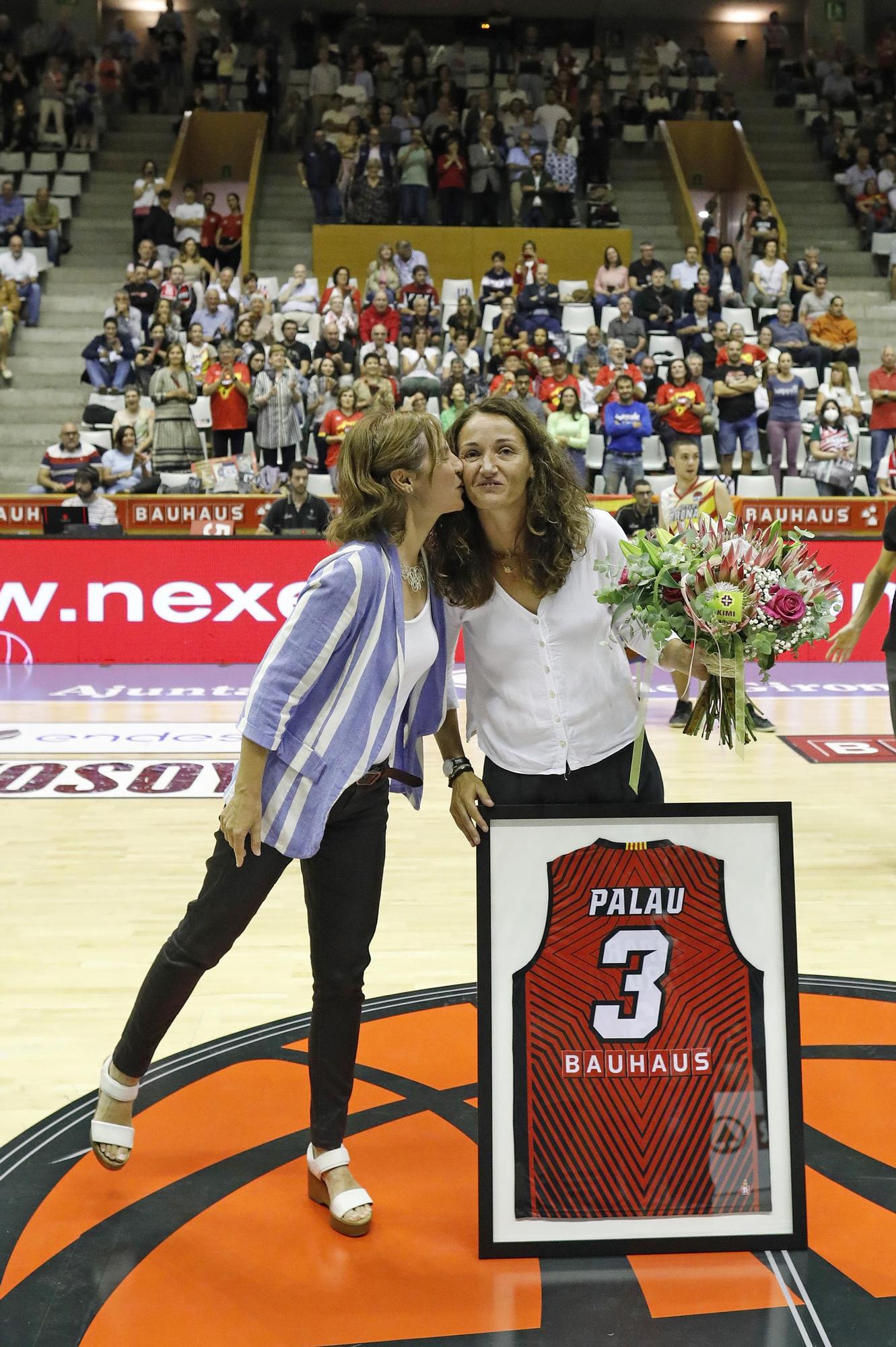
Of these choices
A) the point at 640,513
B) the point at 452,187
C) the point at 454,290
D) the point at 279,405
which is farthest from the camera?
the point at 452,187

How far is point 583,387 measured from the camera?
1394 cm

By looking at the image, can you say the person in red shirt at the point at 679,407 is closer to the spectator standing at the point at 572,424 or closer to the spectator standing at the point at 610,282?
the spectator standing at the point at 572,424

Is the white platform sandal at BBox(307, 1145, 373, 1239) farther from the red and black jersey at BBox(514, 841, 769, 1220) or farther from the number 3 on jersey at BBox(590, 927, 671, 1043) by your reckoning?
the number 3 on jersey at BBox(590, 927, 671, 1043)

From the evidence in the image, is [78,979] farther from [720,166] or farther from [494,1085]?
[720,166]

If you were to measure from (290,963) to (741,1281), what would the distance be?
6.71 ft

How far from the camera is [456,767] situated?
2.93 m

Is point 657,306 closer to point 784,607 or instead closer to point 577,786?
point 577,786

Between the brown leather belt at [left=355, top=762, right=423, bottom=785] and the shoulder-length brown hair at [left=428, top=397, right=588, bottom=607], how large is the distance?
38cm

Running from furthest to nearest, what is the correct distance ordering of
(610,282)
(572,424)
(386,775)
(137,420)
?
(610,282) → (137,420) → (572,424) → (386,775)

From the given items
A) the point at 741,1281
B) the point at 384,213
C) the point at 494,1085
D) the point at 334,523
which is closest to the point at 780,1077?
the point at 741,1281

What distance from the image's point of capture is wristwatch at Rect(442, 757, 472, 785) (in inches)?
114

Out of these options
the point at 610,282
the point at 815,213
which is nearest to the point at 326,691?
the point at 610,282

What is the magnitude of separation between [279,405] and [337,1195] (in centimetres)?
1122

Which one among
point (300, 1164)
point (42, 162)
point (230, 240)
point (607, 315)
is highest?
point (42, 162)
